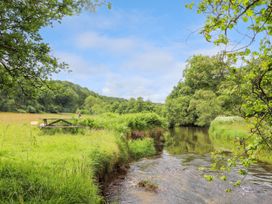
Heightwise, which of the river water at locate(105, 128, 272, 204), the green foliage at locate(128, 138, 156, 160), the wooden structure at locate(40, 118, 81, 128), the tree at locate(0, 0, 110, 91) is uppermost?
the tree at locate(0, 0, 110, 91)

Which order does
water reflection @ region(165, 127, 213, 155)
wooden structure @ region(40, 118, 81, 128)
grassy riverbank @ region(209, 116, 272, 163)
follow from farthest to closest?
water reflection @ region(165, 127, 213, 155) → wooden structure @ region(40, 118, 81, 128) → grassy riverbank @ region(209, 116, 272, 163)

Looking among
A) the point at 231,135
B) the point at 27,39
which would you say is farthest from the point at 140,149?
the point at 27,39

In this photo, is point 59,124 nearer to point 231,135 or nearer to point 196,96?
point 231,135

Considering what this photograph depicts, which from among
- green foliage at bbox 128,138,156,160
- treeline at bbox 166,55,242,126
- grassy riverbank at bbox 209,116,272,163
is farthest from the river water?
treeline at bbox 166,55,242,126

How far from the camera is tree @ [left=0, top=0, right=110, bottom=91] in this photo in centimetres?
577

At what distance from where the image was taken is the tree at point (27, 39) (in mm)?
5766

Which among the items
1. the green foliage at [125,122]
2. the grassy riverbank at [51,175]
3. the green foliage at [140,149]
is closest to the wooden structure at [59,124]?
the green foliage at [125,122]

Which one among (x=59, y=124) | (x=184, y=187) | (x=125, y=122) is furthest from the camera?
(x=125, y=122)

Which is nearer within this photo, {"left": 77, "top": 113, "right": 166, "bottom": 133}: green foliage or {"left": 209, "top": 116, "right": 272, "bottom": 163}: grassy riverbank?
{"left": 209, "top": 116, "right": 272, "bottom": 163}: grassy riverbank

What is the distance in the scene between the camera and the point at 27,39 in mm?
6168

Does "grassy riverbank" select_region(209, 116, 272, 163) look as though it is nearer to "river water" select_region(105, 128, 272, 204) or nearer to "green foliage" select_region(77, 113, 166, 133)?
"river water" select_region(105, 128, 272, 204)

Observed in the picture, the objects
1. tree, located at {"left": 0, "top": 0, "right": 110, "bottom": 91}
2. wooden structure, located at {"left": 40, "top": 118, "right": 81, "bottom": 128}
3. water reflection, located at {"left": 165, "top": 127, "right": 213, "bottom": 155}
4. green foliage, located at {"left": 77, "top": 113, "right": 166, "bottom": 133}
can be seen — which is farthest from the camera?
water reflection, located at {"left": 165, "top": 127, "right": 213, "bottom": 155}

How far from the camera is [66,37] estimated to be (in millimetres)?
10289

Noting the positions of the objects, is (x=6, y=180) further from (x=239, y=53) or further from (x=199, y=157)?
(x=199, y=157)
